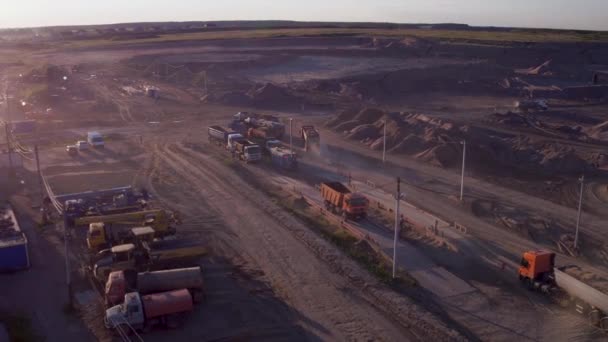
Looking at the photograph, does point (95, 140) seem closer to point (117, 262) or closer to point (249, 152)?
point (249, 152)

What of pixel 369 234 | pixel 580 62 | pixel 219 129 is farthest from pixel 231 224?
pixel 580 62

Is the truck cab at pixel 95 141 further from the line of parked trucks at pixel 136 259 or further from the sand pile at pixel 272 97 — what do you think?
the sand pile at pixel 272 97

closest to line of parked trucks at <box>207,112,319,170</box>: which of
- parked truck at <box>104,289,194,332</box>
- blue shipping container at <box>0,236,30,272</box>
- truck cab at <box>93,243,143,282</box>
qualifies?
truck cab at <box>93,243,143,282</box>

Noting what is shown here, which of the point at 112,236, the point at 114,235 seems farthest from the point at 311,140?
the point at 112,236

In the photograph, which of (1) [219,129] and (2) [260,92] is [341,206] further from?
(2) [260,92]

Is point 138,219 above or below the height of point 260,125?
below

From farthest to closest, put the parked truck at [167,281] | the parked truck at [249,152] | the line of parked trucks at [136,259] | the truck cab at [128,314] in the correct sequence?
the parked truck at [249,152] → the parked truck at [167,281] → the line of parked trucks at [136,259] → the truck cab at [128,314]

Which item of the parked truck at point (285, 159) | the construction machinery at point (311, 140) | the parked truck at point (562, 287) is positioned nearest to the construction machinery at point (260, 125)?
the construction machinery at point (311, 140)
